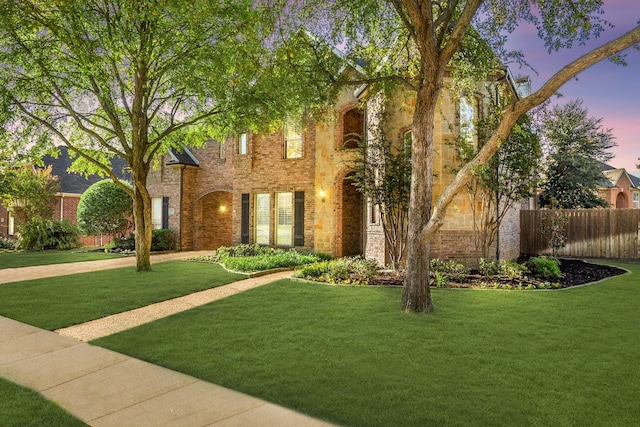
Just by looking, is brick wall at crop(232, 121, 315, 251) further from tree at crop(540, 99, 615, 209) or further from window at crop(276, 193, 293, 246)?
tree at crop(540, 99, 615, 209)

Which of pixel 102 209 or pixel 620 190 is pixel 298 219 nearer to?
pixel 102 209

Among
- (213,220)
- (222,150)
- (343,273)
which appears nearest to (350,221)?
(343,273)

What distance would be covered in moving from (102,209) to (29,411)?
20998 millimetres

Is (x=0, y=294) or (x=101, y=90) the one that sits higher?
(x=101, y=90)

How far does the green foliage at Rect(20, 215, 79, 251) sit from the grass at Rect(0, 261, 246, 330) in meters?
11.4

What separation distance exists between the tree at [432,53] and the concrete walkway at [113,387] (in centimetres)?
422

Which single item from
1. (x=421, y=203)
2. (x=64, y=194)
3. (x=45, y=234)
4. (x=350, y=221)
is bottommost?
(x=45, y=234)

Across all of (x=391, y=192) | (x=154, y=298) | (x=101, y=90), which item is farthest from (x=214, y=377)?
(x=101, y=90)

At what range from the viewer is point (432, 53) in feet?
23.2

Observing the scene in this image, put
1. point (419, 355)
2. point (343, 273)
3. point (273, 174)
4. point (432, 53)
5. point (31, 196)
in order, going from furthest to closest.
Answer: point (31, 196) → point (273, 174) → point (343, 273) → point (432, 53) → point (419, 355)

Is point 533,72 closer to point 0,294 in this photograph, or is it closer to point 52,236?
point 0,294

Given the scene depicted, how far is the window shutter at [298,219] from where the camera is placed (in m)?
17.5

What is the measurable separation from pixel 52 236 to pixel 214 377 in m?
22.2

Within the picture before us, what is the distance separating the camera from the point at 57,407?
385 centimetres
